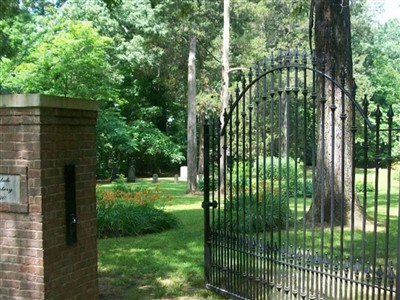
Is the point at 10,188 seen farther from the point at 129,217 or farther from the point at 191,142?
the point at 191,142

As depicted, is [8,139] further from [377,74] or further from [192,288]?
[377,74]

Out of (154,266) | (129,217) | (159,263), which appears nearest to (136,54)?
(129,217)

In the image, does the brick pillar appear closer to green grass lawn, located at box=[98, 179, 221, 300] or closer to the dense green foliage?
green grass lawn, located at box=[98, 179, 221, 300]

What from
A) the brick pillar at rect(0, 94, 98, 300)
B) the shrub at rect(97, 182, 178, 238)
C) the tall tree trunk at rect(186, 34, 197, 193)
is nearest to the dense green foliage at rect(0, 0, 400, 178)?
the tall tree trunk at rect(186, 34, 197, 193)

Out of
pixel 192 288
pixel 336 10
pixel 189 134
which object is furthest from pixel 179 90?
pixel 192 288

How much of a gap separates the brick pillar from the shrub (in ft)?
17.5

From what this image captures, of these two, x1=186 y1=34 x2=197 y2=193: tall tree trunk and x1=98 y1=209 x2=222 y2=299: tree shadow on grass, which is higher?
x1=186 y1=34 x2=197 y2=193: tall tree trunk

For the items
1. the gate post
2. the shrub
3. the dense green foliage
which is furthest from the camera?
the dense green foliage

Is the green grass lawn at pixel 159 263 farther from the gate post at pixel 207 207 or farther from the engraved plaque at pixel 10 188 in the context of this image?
the engraved plaque at pixel 10 188

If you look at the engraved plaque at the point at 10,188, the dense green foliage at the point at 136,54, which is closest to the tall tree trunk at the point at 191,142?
the dense green foliage at the point at 136,54

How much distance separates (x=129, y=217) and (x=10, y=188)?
237 inches

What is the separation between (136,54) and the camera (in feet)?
84.5

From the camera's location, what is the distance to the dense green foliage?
66.8 ft

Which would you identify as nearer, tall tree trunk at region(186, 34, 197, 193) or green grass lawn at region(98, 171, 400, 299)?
green grass lawn at region(98, 171, 400, 299)
